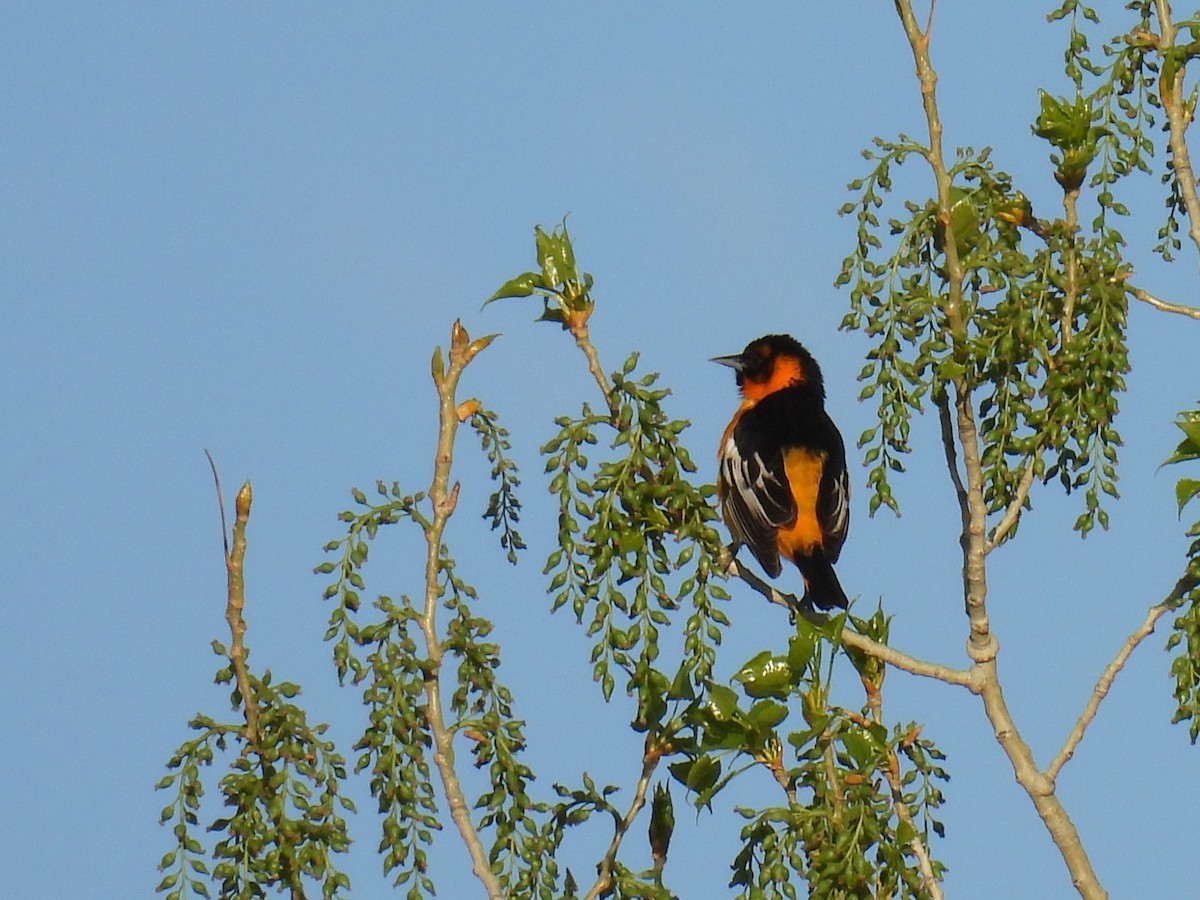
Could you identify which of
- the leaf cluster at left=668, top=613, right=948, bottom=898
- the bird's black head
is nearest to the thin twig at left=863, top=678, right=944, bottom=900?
the leaf cluster at left=668, top=613, right=948, bottom=898

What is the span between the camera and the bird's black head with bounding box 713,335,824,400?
32.2 feet

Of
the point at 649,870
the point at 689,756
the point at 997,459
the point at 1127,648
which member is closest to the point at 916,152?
the point at 997,459

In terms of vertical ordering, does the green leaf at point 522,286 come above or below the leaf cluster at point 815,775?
above

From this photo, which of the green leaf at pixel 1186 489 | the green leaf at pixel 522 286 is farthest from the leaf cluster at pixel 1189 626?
the green leaf at pixel 522 286

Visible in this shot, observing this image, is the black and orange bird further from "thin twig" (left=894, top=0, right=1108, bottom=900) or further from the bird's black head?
"thin twig" (left=894, top=0, right=1108, bottom=900)

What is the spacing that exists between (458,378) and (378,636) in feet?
2.28

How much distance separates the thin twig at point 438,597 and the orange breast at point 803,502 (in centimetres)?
340

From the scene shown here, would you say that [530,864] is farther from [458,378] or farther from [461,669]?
[458,378]

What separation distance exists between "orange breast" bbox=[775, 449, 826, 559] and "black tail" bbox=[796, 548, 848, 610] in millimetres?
48

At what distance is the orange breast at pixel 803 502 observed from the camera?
25.7 feet

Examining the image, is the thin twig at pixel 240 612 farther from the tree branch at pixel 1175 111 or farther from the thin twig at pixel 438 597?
the tree branch at pixel 1175 111

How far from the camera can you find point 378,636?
175 inches

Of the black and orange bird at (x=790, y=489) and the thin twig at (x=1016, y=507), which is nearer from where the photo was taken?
the thin twig at (x=1016, y=507)

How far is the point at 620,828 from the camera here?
4.55m
